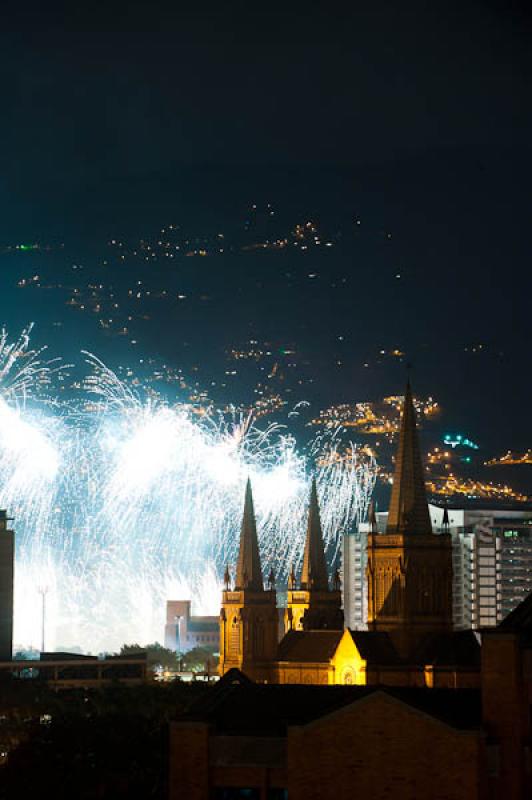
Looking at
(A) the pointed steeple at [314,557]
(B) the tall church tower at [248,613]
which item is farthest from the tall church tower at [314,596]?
(B) the tall church tower at [248,613]

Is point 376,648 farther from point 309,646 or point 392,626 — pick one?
point 309,646

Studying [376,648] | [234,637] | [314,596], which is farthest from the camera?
[314,596]

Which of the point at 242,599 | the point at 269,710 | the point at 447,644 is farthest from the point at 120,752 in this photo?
the point at 242,599

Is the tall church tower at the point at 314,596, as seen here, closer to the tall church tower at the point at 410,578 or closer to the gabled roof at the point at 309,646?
the gabled roof at the point at 309,646

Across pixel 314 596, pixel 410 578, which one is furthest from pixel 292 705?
pixel 314 596

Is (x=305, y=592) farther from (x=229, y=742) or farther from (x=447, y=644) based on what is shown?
(x=229, y=742)


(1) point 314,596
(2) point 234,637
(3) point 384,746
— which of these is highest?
(1) point 314,596
